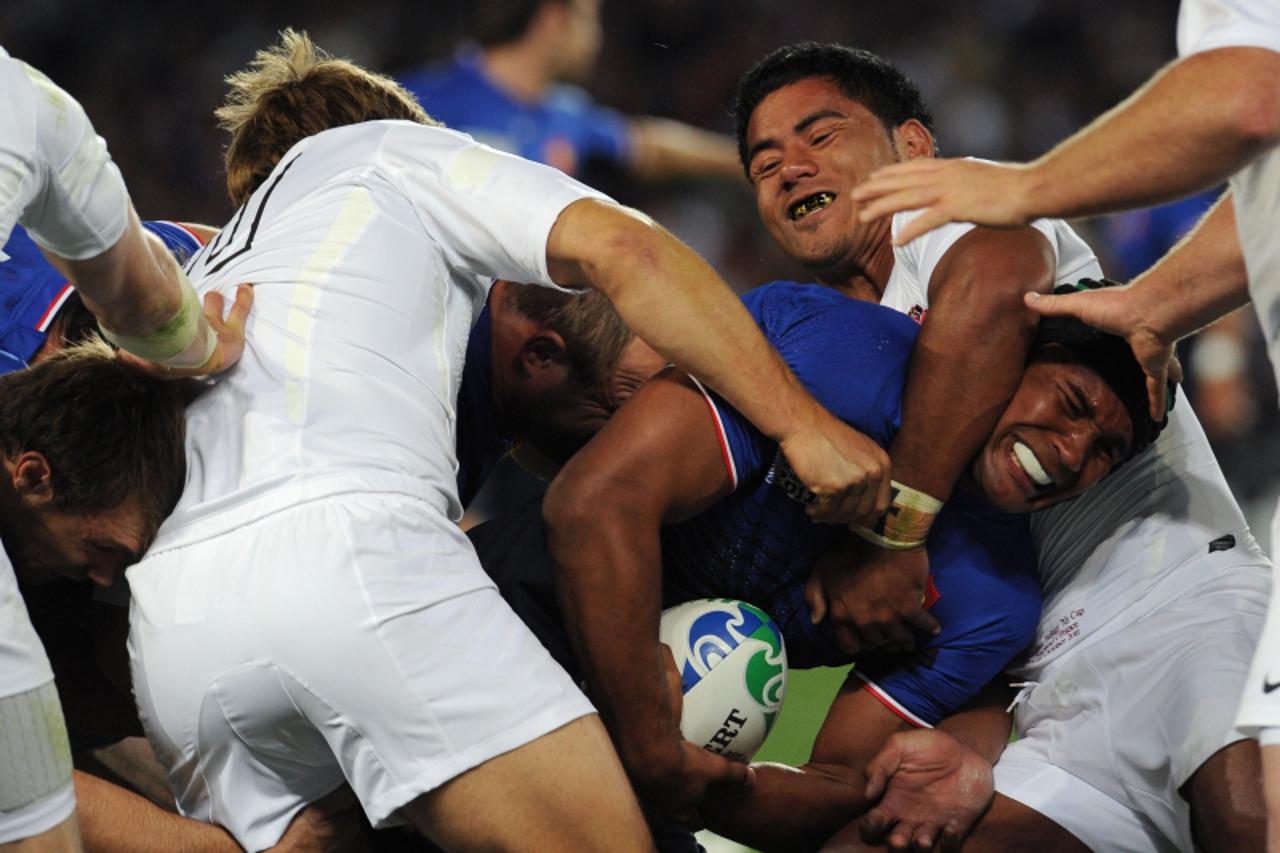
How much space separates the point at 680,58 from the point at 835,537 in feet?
22.3

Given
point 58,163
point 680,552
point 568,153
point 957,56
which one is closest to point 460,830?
point 680,552

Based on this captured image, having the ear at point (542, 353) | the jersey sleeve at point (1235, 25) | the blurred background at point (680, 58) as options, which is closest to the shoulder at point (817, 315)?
the ear at point (542, 353)

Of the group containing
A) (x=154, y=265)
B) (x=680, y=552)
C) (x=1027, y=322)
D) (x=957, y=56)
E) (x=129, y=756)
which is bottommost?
(x=129, y=756)

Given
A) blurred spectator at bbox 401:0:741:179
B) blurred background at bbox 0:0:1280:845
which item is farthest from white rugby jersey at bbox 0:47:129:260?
blurred background at bbox 0:0:1280:845

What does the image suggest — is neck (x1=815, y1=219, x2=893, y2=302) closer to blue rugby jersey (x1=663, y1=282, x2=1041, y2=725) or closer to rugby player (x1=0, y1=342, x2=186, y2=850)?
blue rugby jersey (x1=663, y1=282, x2=1041, y2=725)

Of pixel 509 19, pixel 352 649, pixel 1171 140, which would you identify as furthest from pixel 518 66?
pixel 1171 140

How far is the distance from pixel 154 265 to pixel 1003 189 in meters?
1.33

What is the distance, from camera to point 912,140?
3.75m

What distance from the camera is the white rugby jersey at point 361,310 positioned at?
2418 mm

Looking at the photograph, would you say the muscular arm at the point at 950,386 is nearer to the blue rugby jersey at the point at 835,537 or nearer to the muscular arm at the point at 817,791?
the blue rugby jersey at the point at 835,537

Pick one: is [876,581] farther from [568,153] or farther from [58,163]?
[568,153]

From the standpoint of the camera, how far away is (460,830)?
2.38m

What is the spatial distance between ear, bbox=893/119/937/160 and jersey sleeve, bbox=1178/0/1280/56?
1.69m

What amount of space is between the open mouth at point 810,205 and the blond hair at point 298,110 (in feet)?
2.79
